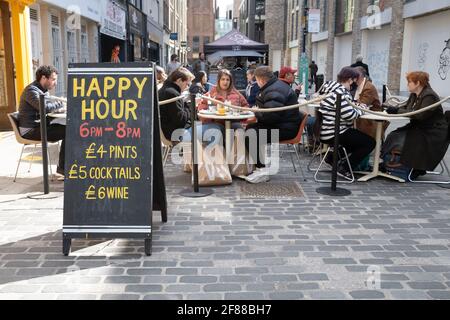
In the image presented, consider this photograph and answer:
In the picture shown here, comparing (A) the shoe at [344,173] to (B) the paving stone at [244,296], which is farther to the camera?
(A) the shoe at [344,173]

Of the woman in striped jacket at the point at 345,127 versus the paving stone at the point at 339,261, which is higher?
the woman in striped jacket at the point at 345,127

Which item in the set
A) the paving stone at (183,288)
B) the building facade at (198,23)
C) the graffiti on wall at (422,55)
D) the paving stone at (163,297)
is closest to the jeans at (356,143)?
the paving stone at (183,288)

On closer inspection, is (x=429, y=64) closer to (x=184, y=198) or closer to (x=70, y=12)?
(x=70, y=12)

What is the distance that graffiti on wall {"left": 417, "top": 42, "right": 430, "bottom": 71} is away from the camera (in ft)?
51.6

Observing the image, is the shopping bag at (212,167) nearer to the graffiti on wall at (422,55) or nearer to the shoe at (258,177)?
the shoe at (258,177)

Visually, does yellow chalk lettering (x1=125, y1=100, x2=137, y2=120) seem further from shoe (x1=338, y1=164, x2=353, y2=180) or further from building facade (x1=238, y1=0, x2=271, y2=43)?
building facade (x1=238, y1=0, x2=271, y2=43)

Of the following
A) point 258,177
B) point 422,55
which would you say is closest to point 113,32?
point 422,55

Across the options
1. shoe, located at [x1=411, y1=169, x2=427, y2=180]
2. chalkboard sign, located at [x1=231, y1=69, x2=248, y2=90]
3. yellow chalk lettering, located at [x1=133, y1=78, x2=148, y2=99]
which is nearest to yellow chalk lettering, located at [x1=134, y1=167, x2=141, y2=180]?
yellow chalk lettering, located at [x1=133, y1=78, x2=148, y2=99]

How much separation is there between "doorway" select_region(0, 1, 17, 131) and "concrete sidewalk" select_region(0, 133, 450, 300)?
481 cm

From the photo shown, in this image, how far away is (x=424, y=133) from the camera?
20.7 feet

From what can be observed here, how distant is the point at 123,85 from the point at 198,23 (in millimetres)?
86570

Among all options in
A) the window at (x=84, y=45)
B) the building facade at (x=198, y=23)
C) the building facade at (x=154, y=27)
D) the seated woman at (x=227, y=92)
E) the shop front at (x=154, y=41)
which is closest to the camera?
the seated woman at (x=227, y=92)

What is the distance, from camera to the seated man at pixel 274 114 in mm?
6414

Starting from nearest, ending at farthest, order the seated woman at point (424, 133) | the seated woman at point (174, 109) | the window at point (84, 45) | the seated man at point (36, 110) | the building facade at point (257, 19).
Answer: the seated man at point (36, 110)
the seated woman at point (424, 133)
the seated woman at point (174, 109)
the window at point (84, 45)
the building facade at point (257, 19)
